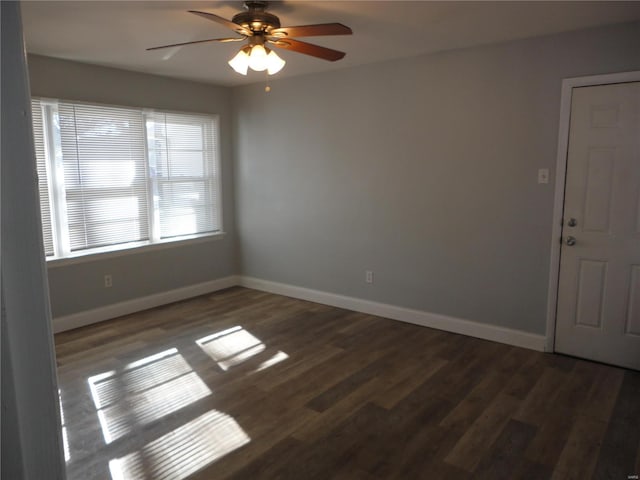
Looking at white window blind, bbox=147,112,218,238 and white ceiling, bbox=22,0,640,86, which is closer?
white ceiling, bbox=22,0,640,86

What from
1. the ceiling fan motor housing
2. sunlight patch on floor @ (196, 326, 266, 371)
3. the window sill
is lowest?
sunlight patch on floor @ (196, 326, 266, 371)

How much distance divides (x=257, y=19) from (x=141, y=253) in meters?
3.06

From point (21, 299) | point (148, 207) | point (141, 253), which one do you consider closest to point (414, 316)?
point (141, 253)

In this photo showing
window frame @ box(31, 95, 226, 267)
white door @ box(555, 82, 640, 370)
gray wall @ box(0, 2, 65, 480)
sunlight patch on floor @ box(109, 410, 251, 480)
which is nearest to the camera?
gray wall @ box(0, 2, 65, 480)

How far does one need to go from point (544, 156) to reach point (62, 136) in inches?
165

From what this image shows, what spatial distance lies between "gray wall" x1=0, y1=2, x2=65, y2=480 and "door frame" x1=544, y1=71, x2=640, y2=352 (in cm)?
379

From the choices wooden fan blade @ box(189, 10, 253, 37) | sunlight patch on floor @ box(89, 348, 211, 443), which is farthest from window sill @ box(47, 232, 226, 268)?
wooden fan blade @ box(189, 10, 253, 37)

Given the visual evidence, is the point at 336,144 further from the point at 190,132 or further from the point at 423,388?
the point at 423,388

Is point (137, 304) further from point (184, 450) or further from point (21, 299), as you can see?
point (21, 299)

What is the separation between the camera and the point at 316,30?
2564 millimetres

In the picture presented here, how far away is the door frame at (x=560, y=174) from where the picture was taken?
3.25 m

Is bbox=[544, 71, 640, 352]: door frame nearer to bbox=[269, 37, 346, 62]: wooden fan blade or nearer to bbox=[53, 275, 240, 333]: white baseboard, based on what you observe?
bbox=[269, 37, 346, 62]: wooden fan blade

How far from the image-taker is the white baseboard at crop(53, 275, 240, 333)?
4312 mm

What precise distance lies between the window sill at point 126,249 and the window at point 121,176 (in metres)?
0.05
